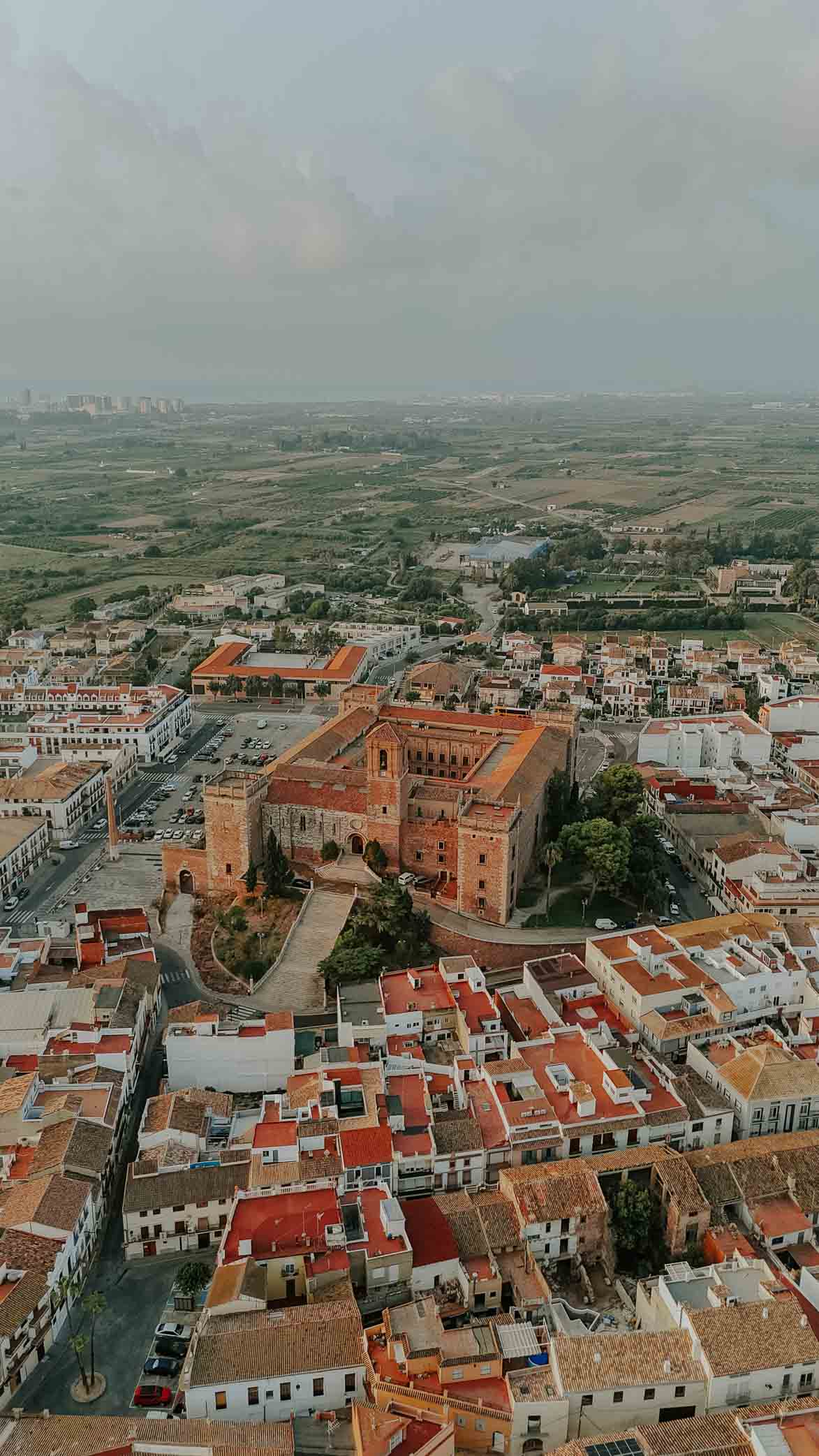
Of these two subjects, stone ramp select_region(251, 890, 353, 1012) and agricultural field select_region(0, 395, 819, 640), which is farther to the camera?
agricultural field select_region(0, 395, 819, 640)

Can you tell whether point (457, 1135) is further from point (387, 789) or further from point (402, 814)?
point (387, 789)

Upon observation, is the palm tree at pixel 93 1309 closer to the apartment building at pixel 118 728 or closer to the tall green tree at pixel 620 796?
the tall green tree at pixel 620 796

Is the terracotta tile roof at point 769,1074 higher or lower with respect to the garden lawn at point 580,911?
higher

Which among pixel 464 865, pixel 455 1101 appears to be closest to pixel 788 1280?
pixel 455 1101

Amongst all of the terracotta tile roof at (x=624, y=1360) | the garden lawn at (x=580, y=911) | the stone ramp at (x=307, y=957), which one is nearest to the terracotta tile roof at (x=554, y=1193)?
the terracotta tile roof at (x=624, y=1360)

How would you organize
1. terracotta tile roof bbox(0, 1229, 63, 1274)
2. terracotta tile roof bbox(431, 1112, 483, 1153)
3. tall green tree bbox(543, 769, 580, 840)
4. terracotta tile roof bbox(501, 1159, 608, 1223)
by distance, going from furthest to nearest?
tall green tree bbox(543, 769, 580, 840)
terracotta tile roof bbox(431, 1112, 483, 1153)
terracotta tile roof bbox(501, 1159, 608, 1223)
terracotta tile roof bbox(0, 1229, 63, 1274)

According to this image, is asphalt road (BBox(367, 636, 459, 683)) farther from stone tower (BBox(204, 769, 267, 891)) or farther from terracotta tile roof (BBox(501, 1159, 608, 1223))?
terracotta tile roof (BBox(501, 1159, 608, 1223))

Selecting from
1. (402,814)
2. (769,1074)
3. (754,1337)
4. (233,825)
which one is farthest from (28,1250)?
(402,814)

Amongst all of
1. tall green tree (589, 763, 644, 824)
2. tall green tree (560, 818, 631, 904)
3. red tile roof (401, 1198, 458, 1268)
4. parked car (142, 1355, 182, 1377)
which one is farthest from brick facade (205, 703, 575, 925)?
parked car (142, 1355, 182, 1377)
